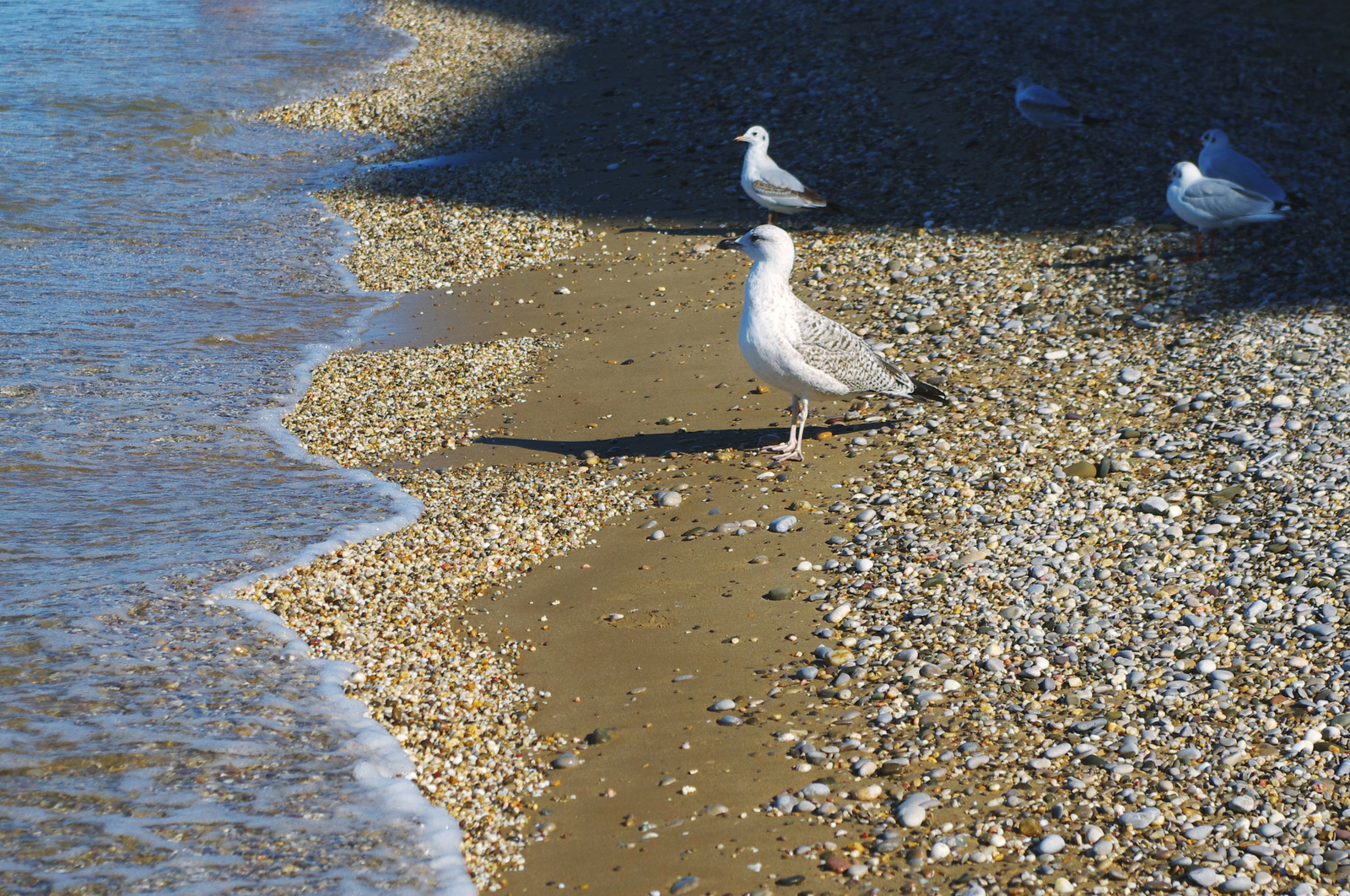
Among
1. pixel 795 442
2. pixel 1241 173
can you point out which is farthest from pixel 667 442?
pixel 1241 173

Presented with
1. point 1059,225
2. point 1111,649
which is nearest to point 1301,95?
point 1059,225

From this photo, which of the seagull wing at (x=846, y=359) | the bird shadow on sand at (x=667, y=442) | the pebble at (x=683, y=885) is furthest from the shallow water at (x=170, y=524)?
the seagull wing at (x=846, y=359)

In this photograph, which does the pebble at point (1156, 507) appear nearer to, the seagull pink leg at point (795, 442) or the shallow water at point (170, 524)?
the seagull pink leg at point (795, 442)

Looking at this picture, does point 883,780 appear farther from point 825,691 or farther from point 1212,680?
point 1212,680

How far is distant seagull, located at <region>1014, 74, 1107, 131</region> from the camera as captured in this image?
10.6 meters

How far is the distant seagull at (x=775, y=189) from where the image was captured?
9.73 m

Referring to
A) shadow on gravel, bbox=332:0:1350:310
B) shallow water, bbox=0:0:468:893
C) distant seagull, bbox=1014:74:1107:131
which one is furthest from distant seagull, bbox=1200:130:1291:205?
shallow water, bbox=0:0:468:893

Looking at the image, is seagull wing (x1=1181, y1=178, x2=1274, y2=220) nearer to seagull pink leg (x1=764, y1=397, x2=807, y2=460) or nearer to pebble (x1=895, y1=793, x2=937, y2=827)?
seagull pink leg (x1=764, y1=397, x2=807, y2=460)

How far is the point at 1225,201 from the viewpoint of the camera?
8.35m

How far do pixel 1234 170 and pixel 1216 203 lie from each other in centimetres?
89

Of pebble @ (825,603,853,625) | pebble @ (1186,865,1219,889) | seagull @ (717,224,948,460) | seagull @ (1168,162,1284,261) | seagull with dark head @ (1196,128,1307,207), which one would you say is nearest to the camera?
pebble @ (1186,865,1219,889)

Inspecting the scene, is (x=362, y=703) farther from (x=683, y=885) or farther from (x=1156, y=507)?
(x=1156, y=507)

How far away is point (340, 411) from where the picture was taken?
7355 millimetres

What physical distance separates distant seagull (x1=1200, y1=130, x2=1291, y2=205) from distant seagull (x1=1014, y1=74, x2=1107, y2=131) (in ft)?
4.11
